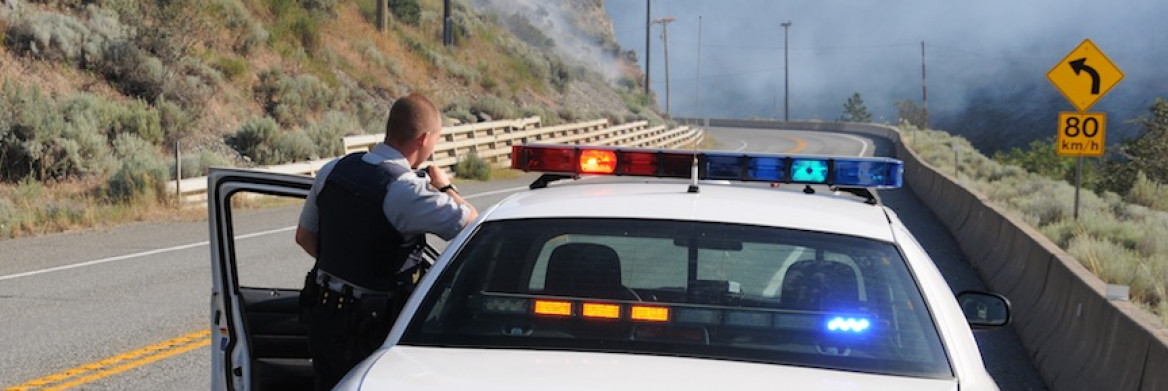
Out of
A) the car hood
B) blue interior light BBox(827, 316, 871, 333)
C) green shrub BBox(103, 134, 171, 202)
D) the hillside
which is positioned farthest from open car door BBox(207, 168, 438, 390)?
green shrub BBox(103, 134, 171, 202)

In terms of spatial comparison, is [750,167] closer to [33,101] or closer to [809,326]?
[809,326]

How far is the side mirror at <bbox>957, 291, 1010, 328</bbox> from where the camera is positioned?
4.81 meters

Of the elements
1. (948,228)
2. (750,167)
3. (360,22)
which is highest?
(360,22)

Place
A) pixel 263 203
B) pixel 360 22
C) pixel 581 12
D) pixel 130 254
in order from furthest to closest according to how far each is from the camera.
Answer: pixel 581 12
pixel 360 22
pixel 263 203
pixel 130 254

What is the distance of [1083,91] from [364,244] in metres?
16.7

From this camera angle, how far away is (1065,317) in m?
8.94

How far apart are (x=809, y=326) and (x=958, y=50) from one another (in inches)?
6164

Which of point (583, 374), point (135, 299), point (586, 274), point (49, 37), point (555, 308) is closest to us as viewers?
point (583, 374)

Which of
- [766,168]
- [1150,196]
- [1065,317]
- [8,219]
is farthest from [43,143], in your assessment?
[1150,196]

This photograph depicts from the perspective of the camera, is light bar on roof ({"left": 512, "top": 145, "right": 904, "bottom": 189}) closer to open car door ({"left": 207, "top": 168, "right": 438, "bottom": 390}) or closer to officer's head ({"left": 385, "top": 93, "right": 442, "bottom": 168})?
officer's head ({"left": 385, "top": 93, "right": 442, "bottom": 168})

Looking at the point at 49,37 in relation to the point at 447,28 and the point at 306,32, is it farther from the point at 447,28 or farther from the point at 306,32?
the point at 447,28

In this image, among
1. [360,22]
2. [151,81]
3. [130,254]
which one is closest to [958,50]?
[360,22]

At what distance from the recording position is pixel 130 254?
47.9 ft

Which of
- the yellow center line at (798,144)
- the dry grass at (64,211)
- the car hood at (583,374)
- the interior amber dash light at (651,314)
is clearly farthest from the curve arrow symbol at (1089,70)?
the yellow center line at (798,144)
